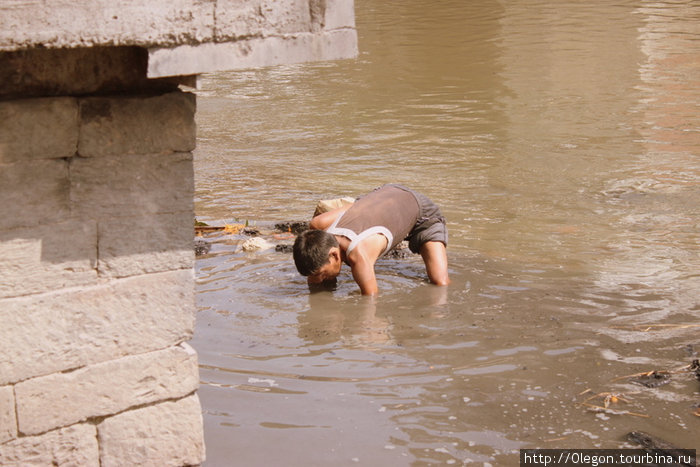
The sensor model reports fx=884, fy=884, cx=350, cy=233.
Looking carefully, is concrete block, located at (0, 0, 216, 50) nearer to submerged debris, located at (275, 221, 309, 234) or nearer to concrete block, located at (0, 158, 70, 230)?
concrete block, located at (0, 158, 70, 230)

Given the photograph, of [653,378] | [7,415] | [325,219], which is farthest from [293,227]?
[7,415]

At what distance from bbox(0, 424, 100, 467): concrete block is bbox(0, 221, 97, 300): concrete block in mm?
559

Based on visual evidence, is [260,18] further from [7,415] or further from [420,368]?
[420,368]

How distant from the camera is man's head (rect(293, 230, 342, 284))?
5605 mm

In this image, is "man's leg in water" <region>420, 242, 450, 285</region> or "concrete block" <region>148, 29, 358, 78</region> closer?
"concrete block" <region>148, 29, 358, 78</region>

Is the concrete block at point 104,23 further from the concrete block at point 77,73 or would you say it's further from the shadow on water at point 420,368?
the shadow on water at point 420,368

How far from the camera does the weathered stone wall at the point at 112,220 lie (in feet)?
9.52

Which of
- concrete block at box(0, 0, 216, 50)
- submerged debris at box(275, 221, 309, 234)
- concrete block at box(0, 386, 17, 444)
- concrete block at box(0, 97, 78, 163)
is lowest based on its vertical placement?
submerged debris at box(275, 221, 309, 234)

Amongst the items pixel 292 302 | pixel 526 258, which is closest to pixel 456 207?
pixel 526 258

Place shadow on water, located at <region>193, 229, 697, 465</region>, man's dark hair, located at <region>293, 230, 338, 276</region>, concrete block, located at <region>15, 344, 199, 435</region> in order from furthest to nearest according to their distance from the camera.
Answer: man's dark hair, located at <region>293, 230, 338, 276</region>
shadow on water, located at <region>193, 229, 697, 465</region>
concrete block, located at <region>15, 344, 199, 435</region>

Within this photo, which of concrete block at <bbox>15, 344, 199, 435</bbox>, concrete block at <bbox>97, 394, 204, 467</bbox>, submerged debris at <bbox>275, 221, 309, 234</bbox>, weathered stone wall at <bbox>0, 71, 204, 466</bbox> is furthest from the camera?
submerged debris at <bbox>275, 221, 309, 234</bbox>

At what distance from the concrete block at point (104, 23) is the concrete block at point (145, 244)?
760 millimetres

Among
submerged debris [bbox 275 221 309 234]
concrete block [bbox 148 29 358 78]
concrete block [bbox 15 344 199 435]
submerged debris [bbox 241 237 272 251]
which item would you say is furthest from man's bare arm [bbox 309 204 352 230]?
concrete block [bbox 148 29 358 78]

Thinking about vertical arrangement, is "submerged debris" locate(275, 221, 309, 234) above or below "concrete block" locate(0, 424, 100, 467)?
above
